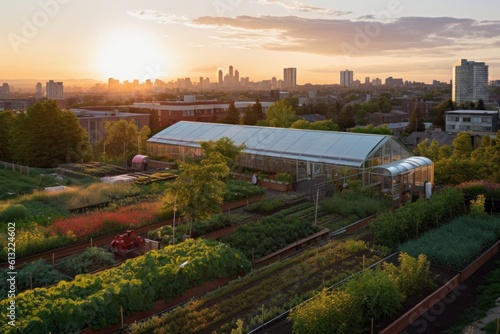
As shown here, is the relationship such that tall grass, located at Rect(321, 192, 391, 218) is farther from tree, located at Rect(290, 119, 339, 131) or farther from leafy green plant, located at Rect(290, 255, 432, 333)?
tree, located at Rect(290, 119, 339, 131)

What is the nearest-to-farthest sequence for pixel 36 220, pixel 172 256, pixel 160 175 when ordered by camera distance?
pixel 172 256 → pixel 36 220 → pixel 160 175

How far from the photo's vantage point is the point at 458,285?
39.3ft

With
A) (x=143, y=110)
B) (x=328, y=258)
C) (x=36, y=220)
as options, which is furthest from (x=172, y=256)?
(x=143, y=110)

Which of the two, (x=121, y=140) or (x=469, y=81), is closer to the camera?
(x=121, y=140)

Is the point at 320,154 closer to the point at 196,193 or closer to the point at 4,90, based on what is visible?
the point at 196,193

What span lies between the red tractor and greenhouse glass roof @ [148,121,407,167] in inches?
444

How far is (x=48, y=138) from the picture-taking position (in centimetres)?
3170

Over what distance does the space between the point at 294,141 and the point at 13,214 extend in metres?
14.6

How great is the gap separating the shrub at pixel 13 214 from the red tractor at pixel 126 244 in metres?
3.97

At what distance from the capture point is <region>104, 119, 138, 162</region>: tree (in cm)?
3410

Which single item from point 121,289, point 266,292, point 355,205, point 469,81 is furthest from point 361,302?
point 469,81

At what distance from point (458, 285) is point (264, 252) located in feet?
17.2

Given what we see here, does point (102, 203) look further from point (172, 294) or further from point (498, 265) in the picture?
point (498, 265)

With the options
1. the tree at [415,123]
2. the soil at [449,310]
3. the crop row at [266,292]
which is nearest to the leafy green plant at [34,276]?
the crop row at [266,292]
